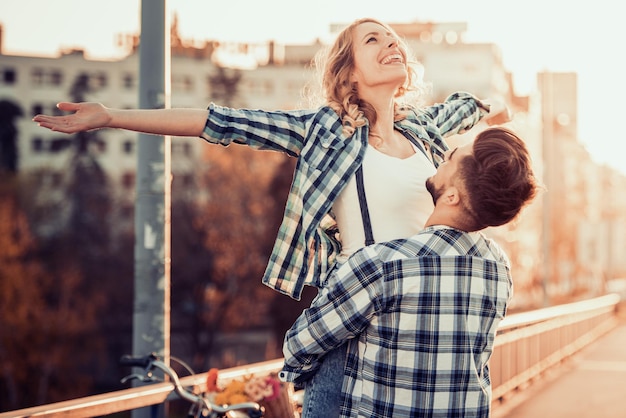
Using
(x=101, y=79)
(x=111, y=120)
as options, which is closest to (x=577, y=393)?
(x=111, y=120)

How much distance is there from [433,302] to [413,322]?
0.23 ft

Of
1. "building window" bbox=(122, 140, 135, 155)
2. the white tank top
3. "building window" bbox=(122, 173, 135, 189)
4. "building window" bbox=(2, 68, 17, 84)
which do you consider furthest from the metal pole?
"building window" bbox=(2, 68, 17, 84)

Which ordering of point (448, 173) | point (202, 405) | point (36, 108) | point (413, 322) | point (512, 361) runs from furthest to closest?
point (36, 108), point (512, 361), point (202, 405), point (448, 173), point (413, 322)

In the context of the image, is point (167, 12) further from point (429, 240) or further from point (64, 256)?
point (64, 256)

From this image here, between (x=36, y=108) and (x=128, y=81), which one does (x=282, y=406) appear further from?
(x=128, y=81)

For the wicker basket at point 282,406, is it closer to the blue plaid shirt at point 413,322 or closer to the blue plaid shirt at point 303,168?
the blue plaid shirt at point 303,168

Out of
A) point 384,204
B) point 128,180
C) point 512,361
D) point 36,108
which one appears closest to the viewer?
point 384,204

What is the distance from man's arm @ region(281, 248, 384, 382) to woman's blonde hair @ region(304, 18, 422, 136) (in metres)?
0.57

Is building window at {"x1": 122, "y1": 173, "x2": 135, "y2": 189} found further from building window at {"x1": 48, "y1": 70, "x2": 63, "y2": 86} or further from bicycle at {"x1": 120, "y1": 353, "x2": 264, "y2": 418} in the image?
bicycle at {"x1": 120, "y1": 353, "x2": 264, "y2": 418}

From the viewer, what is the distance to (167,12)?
18.0 feet

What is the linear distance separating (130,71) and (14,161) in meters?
18.4

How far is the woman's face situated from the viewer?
11.0 feet

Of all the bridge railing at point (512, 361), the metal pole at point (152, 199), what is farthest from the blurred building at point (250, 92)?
the metal pole at point (152, 199)

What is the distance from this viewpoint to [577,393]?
1357 cm
